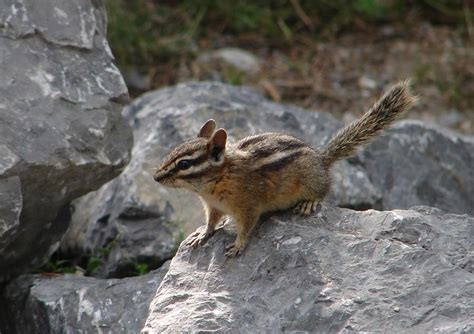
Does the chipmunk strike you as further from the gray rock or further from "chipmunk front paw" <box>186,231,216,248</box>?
the gray rock

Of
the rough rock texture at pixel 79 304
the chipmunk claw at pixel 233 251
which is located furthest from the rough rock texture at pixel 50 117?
the chipmunk claw at pixel 233 251

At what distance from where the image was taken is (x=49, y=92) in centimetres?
500

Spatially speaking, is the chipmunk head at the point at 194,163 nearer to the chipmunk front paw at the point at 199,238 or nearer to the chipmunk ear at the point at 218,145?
the chipmunk ear at the point at 218,145

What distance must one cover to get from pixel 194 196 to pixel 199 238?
1.59m

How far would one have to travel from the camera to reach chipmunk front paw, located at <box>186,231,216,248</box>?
4544 mm

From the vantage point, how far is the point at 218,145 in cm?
441

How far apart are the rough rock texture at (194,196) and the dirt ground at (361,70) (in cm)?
158

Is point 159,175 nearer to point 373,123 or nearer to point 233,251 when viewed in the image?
point 233,251

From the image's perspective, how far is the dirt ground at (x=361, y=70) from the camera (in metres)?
8.62

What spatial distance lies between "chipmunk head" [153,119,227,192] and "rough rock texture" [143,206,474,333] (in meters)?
0.35

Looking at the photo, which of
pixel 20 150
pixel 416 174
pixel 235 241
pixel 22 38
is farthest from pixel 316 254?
pixel 416 174

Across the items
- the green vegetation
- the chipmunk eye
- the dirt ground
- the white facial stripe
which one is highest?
the chipmunk eye

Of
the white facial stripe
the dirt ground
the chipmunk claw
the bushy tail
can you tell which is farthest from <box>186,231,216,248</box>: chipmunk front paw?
the dirt ground

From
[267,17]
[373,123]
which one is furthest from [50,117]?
[267,17]
